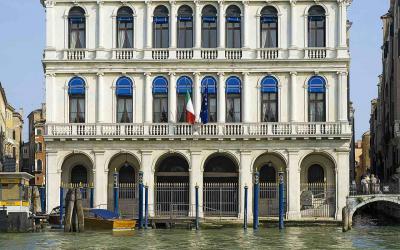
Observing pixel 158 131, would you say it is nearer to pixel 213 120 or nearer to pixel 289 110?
pixel 213 120

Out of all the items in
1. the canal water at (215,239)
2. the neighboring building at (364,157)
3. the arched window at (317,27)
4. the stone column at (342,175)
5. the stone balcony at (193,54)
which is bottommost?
the canal water at (215,239)

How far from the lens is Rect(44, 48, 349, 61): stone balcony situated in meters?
54.9

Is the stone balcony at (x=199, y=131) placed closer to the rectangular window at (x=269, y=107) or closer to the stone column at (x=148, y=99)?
the stone column at (x=148, y=99)

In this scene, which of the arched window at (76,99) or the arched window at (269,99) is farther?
the arched window at (76,99)

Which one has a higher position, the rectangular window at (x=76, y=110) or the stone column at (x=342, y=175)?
the rectangular window at (x=76, y=110)

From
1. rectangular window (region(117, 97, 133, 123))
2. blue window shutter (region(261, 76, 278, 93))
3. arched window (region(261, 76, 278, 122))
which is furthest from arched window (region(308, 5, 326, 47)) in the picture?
rectangular window (region(117, 97, 133, 123))

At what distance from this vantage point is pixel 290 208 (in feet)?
178

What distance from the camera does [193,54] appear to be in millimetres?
55375

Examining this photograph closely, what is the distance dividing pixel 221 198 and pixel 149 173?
4.24 meters

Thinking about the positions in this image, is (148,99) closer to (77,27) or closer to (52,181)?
(77,27)

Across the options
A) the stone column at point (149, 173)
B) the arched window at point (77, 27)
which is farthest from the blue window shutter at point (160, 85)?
the arched window at point (77, 27)

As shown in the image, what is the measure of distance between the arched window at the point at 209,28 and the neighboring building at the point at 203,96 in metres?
0.06

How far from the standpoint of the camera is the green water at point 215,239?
39.6 m

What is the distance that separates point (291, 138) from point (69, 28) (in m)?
14.0
